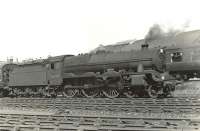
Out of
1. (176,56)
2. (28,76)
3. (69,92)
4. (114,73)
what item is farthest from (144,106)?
(28,76)

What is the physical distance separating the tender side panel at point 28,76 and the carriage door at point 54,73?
591 millimetres

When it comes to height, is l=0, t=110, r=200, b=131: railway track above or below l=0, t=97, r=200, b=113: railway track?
below

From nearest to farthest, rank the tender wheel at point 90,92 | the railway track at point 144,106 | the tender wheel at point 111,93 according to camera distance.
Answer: the railway track at point 144,106 < the tender wheel at point 111,93 < the tender wheel at point 90,92

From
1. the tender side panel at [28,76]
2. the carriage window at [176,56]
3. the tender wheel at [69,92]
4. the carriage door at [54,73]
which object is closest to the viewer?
the carriage window at [176,56]

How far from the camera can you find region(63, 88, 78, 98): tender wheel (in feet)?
73.9

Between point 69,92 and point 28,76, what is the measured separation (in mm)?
4752

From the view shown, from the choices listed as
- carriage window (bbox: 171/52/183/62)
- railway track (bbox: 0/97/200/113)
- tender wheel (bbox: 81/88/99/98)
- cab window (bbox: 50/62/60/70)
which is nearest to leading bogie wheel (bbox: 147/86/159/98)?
carriage window (bbox: 171/52/183/62)

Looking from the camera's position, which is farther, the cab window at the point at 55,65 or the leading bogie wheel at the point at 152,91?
the cab window at the point at 55,65

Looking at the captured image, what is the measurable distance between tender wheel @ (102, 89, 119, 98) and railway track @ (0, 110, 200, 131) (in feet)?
26.5

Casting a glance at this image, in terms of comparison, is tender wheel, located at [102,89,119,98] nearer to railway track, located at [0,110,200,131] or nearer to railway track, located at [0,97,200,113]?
railway track, located at [0,97,200,113]

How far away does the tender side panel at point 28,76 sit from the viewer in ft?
Answer: 81.6

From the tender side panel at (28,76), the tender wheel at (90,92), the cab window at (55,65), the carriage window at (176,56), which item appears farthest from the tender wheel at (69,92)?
the carriage window at (176,56)

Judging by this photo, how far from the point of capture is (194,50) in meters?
17.1

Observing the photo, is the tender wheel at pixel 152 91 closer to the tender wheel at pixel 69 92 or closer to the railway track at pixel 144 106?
the railway track at pixel 144 106
